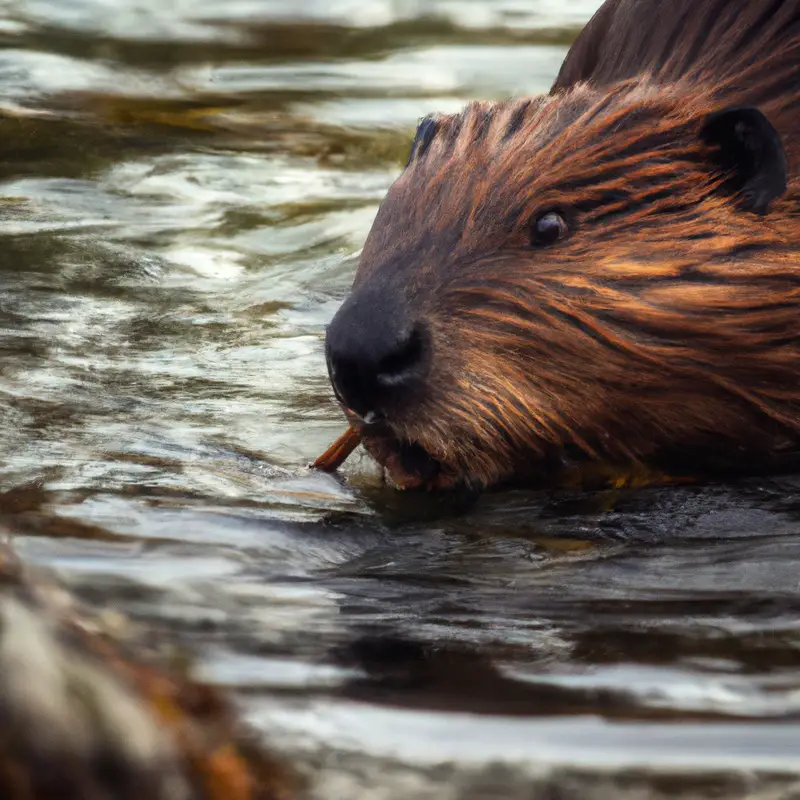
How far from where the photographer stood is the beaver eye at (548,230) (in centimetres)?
354

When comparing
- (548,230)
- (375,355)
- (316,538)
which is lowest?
(316,538)

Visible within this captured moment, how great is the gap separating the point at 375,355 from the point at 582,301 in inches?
20.0

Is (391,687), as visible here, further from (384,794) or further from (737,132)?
(737,132)

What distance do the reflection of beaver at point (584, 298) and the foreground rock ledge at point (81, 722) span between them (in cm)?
173

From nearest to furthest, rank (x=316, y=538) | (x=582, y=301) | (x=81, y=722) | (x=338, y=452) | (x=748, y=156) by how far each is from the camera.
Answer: (x=81, y=722), (x=316, y=538), (x=582, y=301), (x=748, y=156), (x=338, y=452)

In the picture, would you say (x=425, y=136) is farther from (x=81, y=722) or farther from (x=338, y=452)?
(x=81, y=722)

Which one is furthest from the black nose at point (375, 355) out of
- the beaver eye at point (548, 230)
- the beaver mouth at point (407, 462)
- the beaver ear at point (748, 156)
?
the beaver ear at point (748, 156)

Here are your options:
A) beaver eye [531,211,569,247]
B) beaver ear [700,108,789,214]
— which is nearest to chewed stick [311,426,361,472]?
beaver eye [531,211,569,247]

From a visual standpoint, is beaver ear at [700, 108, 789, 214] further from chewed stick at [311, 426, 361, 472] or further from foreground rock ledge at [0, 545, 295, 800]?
foreground rock ledge at [0, 545, 295, 800]

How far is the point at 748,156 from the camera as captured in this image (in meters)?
3.61

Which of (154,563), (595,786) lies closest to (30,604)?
(595,786)

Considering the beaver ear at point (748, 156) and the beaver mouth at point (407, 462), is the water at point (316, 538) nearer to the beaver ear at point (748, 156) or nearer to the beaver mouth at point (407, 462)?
Answer: the beaver mouth at point (407, 462)

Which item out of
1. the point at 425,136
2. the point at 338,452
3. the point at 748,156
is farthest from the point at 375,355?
the point at 748,156

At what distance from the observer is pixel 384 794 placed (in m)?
1.91
